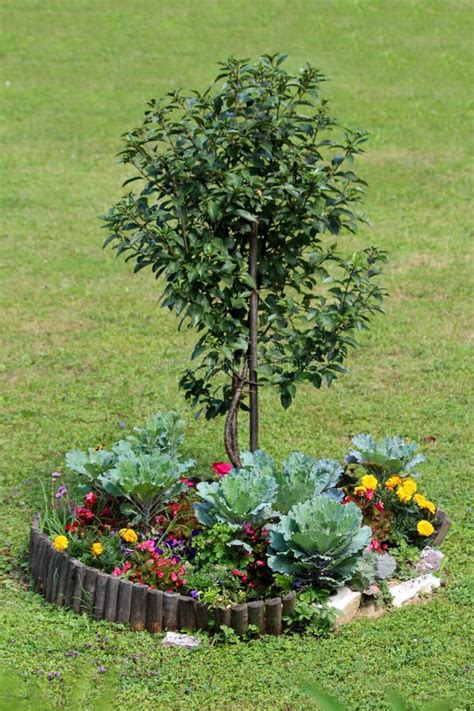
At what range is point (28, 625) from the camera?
5422 millimetres

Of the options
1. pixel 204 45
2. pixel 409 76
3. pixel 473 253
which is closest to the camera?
pixel 473 253

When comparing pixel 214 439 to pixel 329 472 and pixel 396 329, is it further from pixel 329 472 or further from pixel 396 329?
pixel 396 329

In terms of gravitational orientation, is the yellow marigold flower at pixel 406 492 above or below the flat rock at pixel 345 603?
above

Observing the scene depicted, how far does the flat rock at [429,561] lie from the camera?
19.4ft

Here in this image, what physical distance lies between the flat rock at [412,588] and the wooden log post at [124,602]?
1349 millimetres

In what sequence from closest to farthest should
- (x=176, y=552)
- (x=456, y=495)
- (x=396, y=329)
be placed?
(x=176, y=552)
(x=456, y=495)
(x=396, y=329)

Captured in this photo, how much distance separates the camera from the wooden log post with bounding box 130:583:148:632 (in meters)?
5.29

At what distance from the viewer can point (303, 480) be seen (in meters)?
5.89

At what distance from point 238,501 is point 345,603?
28.3 inches

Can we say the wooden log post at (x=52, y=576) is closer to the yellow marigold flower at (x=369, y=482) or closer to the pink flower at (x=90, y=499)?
the pink flower at (x=90, y=499)

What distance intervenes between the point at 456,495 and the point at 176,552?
2145mm

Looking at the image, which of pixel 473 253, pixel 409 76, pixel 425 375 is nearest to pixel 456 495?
pixel 425 375

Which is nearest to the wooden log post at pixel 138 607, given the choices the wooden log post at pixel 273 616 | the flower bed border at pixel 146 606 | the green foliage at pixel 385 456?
the flower bed border at pixel 146 606

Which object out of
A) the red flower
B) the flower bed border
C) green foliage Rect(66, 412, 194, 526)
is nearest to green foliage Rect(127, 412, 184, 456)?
green foliage Rect(66, 412, 194, 526)
